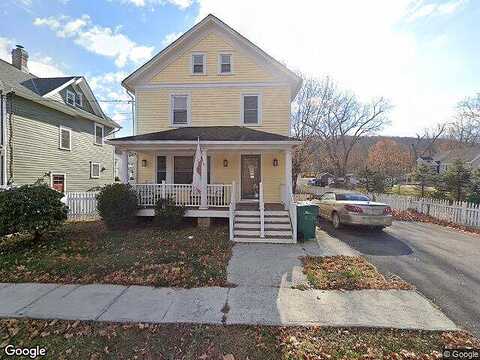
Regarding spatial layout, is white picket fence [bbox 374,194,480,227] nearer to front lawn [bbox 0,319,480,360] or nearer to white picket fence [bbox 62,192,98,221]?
front lawn [bbox 0,319,480,360]

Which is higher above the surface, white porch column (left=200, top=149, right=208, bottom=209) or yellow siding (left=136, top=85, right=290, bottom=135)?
yellow siding (left=136, top=85, right=290, bottom=135)

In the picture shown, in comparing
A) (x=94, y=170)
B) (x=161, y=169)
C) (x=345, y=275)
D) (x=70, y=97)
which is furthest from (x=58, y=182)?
(x=345, y=275)

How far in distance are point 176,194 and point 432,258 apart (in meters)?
8.86

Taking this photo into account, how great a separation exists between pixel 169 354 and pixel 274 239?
5622 millimetres

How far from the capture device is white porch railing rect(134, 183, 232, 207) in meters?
10.4

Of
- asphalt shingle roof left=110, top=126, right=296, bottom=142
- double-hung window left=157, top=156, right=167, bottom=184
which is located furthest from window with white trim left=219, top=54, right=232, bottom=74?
double-hung window left=157, top=156, right=167, bottom=184

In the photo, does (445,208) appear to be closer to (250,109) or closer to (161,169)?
(250,109)

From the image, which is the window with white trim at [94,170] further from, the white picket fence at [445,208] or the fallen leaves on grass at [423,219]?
the white picket fence at [445,208]

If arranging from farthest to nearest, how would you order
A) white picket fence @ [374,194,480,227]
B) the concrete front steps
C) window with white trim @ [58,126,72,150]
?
1. window with white trim @ [58,126,72,150]
2. white picket fence @ [374,194,480,227]
3. the concrete front steps

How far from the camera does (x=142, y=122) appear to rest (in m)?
13.1

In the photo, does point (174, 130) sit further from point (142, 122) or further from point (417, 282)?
point (417, 282)

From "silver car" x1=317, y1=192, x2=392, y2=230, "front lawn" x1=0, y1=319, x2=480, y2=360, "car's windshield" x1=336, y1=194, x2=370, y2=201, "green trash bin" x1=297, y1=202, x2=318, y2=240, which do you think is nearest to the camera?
"front lawn" x1=0, y1=319, x2=480, y2=360

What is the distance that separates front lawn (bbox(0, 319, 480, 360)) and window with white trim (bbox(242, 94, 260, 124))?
10.5 metres

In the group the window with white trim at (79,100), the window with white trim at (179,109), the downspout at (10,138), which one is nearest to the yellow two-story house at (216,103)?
the window with white trim at (179,109)
